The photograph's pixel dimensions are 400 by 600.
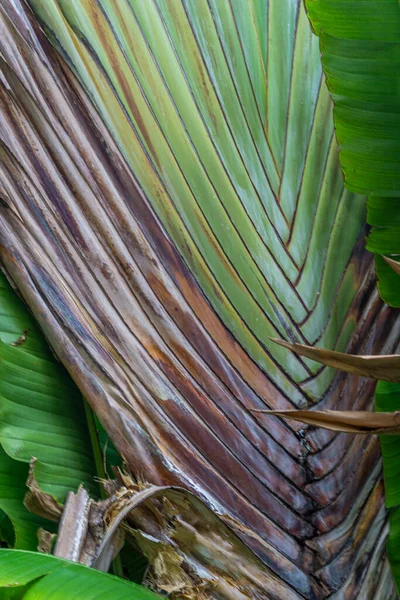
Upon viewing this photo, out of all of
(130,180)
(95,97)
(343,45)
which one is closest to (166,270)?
(130,180)

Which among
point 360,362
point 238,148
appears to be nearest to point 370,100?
point 238,148

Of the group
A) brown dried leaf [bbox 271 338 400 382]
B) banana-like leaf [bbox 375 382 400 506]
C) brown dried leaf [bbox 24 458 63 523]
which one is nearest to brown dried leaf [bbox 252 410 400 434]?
brown dried leaf [bbox 271 338 400 382]

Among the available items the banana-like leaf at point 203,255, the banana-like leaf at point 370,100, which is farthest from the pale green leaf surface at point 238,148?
the banana-like leaf at point 370,100

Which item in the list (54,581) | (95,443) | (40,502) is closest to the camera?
(54,581)

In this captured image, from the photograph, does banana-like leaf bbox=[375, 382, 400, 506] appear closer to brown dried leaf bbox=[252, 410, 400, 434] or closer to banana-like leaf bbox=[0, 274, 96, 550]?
brown dried leaf bbox=[252, 410, 400, 434]

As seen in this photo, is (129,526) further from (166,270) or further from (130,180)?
(130,180)

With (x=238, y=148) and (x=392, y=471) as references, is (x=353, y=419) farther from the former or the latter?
(x=238, y=148)

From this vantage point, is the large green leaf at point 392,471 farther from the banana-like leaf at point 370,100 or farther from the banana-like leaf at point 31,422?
the banana-like leaf at point 31,422
